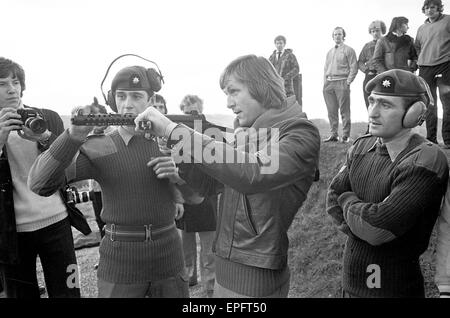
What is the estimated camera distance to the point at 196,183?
8.14ft

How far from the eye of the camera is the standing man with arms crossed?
27.0 ft

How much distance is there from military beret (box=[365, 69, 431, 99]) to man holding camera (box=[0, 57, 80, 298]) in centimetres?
243

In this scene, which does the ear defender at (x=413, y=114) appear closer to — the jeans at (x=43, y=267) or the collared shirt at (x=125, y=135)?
the collared shirt at (x=125, y=135)

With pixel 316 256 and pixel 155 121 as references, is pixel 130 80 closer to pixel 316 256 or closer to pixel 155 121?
pixel 155 121

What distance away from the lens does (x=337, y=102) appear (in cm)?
861

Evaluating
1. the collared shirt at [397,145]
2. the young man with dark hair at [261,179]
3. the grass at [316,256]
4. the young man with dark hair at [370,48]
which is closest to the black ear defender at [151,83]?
the young man with dark hair at [261,179]

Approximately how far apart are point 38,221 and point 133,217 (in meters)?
1.02

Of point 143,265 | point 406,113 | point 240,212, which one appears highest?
point 406,113

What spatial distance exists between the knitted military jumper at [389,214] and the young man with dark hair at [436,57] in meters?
4.39

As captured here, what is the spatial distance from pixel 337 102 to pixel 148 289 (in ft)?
23.1

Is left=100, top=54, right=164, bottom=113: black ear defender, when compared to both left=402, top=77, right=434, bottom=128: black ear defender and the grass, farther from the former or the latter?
the grass

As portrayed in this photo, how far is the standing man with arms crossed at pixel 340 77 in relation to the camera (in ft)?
27.0
